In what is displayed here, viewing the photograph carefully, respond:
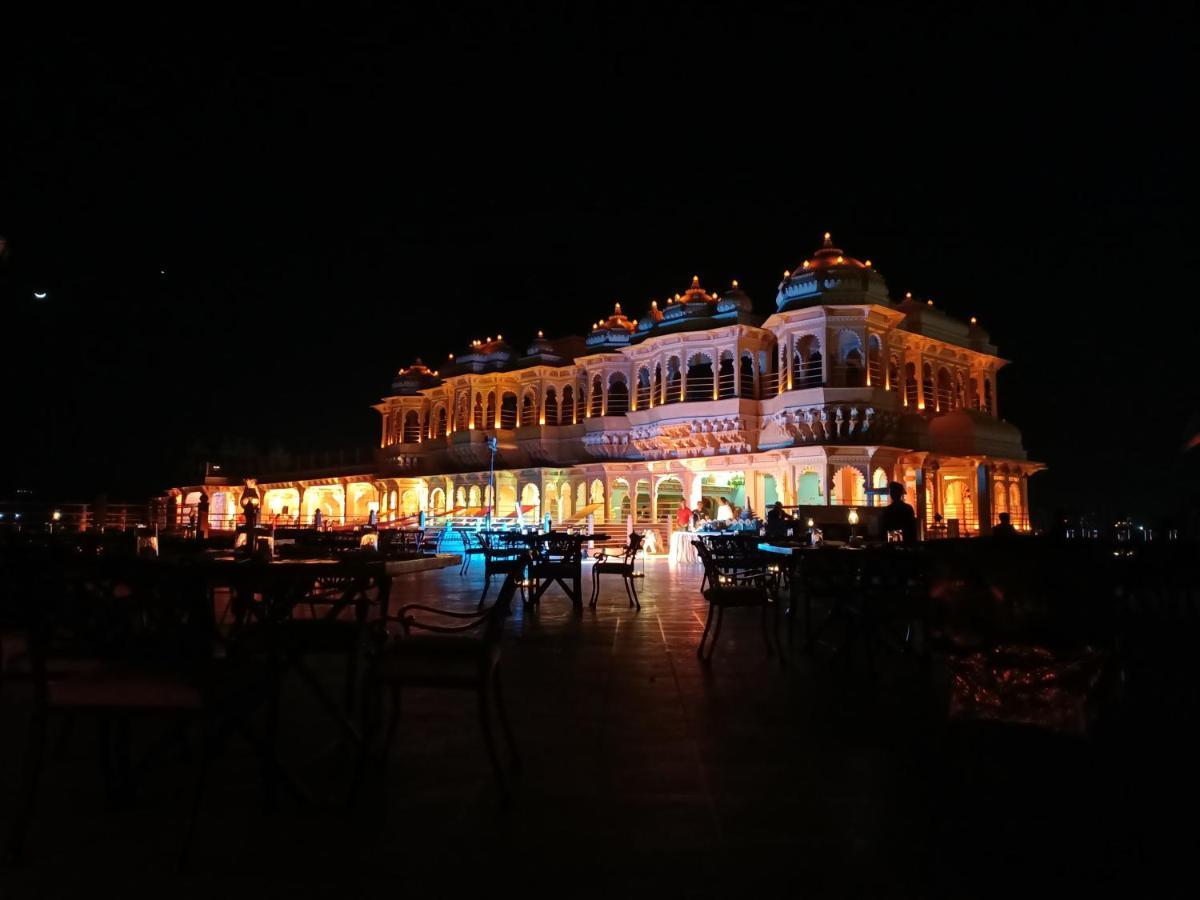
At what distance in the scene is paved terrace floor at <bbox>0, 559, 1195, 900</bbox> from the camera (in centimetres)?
236

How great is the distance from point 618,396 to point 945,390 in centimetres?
1311

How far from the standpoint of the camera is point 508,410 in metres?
39.0

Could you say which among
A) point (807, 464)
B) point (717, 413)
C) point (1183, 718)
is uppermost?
point (717, 413)

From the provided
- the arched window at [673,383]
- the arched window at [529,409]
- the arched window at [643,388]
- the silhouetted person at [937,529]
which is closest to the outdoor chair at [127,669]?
the silhouetted person at [937,529]

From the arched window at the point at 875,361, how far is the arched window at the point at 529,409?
16086 mm

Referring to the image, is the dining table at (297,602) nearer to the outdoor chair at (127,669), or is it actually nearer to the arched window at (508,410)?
the outdoor chair at (127,669)

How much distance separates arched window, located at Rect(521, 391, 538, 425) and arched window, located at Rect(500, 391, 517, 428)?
0.58 meters

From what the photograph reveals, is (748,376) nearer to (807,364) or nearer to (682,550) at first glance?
(807,364)

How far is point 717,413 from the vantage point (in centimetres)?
2755

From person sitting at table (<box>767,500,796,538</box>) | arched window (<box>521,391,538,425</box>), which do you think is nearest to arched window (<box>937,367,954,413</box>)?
arched window (<box>521,391,538,425</box>)

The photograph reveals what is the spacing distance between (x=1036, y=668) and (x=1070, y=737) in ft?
1.15

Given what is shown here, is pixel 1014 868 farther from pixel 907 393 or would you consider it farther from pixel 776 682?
pixel 907 393

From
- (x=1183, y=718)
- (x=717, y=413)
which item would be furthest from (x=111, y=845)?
(x=717, y=413)

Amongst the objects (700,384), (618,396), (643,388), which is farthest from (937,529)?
(618,396)
